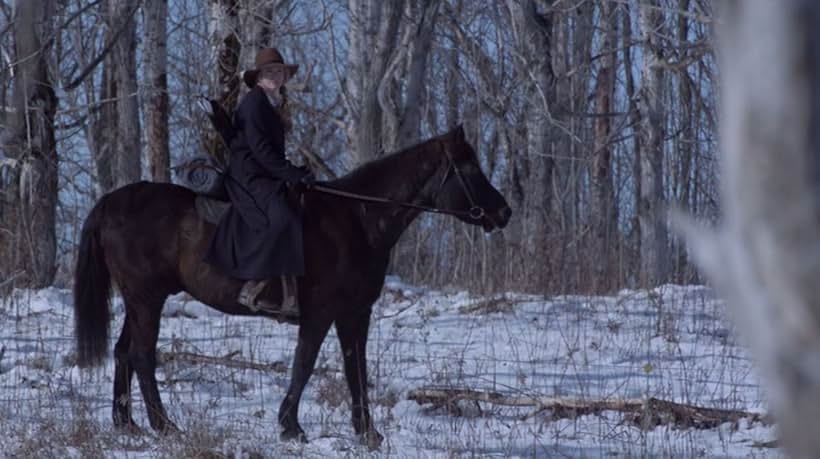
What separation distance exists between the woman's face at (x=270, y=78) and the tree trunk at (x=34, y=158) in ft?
19.7

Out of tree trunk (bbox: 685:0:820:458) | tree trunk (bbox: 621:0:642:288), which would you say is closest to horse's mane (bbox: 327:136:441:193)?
tree trunk (bbox: 685:0:820:458)

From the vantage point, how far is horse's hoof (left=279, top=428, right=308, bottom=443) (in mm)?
7055

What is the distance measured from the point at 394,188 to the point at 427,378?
1686 mm

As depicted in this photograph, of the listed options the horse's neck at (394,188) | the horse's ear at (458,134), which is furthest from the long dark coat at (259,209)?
the horse's ear at (458,134)

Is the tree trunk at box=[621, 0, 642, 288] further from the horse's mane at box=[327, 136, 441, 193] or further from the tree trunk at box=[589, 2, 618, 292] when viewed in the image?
the horse's mane at box=[327, 136, 441, 193]

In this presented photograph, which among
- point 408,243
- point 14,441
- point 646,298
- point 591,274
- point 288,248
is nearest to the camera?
point 14,441

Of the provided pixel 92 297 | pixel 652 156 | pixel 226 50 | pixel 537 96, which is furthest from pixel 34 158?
pixel 652 156

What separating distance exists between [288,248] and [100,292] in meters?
1.40

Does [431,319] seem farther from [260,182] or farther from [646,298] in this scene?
[260,182]

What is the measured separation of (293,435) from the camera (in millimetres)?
7145

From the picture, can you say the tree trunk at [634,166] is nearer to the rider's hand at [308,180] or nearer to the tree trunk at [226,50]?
the tree trunk at [226,50]

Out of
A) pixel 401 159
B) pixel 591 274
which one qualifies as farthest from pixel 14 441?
pixel 591 274

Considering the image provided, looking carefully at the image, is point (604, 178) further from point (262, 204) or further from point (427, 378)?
point (262, 204)

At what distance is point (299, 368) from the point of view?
746cm
